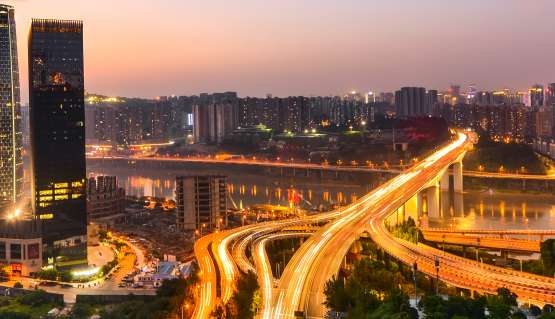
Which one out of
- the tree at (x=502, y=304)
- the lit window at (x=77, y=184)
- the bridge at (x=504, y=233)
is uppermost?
the lit window at (x=77, y=184)

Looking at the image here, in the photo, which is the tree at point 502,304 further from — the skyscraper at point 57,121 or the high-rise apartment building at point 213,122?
the high-rise apartment building at point 213,122

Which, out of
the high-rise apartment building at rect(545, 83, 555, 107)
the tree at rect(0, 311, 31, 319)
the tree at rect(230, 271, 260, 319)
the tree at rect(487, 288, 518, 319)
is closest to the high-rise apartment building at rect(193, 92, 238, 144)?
the high-rise apartment building at rect(545, 83, 555, 107)

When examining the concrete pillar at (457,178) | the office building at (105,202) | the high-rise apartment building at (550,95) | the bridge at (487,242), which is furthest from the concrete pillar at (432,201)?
the high-rise apartment building at (550,95)

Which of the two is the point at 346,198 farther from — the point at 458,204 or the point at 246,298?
the point at 246,298

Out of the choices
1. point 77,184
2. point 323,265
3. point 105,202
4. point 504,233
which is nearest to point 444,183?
point 504,233

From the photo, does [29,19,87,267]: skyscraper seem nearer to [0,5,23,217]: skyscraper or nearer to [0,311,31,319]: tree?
[0,5,23,217]: skyscraper

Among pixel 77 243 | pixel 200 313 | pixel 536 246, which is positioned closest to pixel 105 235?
pixel 77 243
